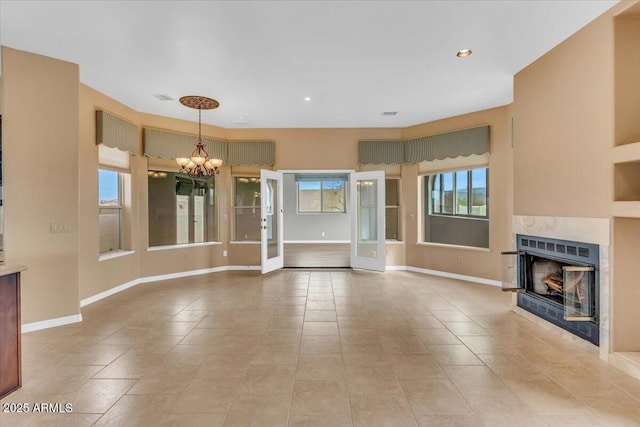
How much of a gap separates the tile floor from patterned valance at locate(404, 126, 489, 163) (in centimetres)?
273

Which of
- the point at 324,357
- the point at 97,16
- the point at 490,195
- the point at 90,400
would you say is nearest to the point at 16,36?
the point at 97,16

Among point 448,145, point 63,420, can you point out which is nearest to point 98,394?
point 63,420

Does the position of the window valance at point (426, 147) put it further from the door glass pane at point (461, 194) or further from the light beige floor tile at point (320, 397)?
the light beige floor tile at point (320, 397)

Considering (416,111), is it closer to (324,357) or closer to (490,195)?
(490,195)

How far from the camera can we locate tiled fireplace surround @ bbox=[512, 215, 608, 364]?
2.79m

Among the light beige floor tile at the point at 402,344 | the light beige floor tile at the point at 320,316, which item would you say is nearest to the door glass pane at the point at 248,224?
the light beige floor tile at the point at 320,316

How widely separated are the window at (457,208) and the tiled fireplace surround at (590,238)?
2.40 metres

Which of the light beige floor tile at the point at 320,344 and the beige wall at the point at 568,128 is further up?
the beige wall at the point at 568,128

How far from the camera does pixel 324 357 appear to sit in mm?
2854

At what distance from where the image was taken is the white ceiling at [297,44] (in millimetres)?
2787

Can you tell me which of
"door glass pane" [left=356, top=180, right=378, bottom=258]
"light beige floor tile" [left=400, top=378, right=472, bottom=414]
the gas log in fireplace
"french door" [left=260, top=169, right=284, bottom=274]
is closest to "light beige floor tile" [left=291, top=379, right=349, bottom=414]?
"light beige floor tile" [left=400, top=378, right=472, bottom=414]

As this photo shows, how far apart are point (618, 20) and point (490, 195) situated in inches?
123

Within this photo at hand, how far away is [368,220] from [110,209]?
4702 mm

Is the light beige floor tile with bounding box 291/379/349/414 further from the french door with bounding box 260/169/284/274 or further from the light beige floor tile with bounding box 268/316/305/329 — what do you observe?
the french door with bounding box 260/169/284/274
